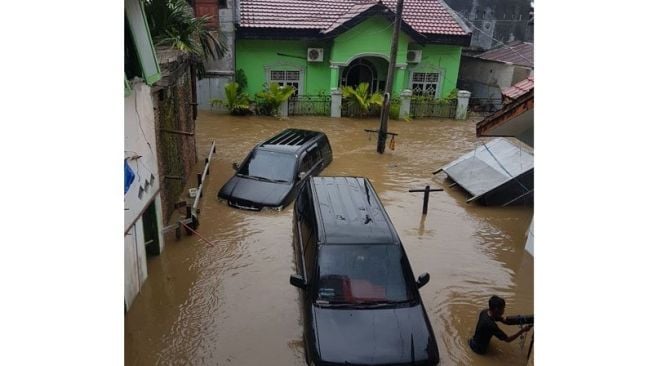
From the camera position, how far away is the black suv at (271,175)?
10.2 meters

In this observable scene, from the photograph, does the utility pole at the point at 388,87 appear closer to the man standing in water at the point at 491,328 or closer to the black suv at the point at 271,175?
the black suv at the point at 271,175

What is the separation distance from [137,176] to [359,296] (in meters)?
3.61

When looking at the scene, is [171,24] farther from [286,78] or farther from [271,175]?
[286,78]

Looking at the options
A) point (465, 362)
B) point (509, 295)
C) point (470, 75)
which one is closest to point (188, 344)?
point (465, 362)

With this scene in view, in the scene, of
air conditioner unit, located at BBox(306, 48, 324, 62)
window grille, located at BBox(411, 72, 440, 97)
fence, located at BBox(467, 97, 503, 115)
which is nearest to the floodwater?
air conditioner unit, located at BBox(306, 48, 324, 62)

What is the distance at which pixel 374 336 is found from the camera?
529cm

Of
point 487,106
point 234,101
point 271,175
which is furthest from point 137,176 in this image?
point 487,106

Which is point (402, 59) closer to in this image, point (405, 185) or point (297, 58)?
point (297, 58)

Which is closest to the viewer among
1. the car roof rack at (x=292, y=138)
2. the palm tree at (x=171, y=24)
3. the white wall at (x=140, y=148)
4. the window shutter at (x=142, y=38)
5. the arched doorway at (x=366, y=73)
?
the window shutter at (x=142, y=38)

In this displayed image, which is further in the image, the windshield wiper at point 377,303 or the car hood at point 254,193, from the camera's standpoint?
the car hood at point 254,193

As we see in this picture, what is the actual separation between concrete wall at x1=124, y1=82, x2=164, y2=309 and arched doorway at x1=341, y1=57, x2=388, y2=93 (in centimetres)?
1610

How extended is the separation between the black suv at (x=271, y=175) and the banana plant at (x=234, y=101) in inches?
326

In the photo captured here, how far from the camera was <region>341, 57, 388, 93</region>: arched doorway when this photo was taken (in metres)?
22.1

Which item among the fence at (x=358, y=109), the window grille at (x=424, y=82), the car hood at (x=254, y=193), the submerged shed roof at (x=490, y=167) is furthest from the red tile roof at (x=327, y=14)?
the car hood at (x=254, y=193)
